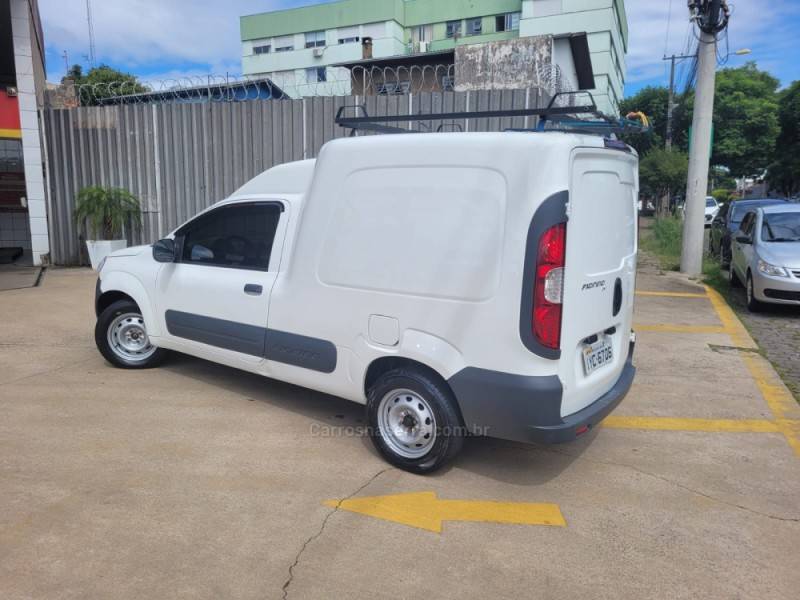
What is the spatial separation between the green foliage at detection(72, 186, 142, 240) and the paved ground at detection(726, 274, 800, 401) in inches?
421

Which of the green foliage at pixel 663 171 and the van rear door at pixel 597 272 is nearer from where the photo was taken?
the van rear door at pixel 597 272

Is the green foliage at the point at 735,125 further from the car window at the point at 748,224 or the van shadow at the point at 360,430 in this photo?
the van shadow at the point at 360,430

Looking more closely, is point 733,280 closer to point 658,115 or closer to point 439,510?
point 439,510

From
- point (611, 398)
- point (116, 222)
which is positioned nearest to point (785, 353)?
point (611, 398)

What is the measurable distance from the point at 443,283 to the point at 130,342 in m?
3.62

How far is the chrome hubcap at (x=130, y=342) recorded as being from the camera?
19.2 ft

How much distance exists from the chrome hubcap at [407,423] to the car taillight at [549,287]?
848 mm

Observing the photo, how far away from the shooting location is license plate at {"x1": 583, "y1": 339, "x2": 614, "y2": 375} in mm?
3684

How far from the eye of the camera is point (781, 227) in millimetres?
9727

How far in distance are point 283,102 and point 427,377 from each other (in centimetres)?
897

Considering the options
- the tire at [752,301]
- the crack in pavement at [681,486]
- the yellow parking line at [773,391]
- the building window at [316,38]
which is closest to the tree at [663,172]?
the tire at [752,301]

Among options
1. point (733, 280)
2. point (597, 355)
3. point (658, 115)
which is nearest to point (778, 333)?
point (733, 280)

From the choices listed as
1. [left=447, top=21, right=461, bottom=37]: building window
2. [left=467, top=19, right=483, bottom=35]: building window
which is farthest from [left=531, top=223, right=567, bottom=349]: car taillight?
[left=447, top=21, right=461, bottom=37]: building window

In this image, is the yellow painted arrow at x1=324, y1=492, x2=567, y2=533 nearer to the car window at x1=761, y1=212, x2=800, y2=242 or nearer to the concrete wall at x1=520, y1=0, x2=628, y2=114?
the car window at x1=761, y1=212, x2=800, y2=242
